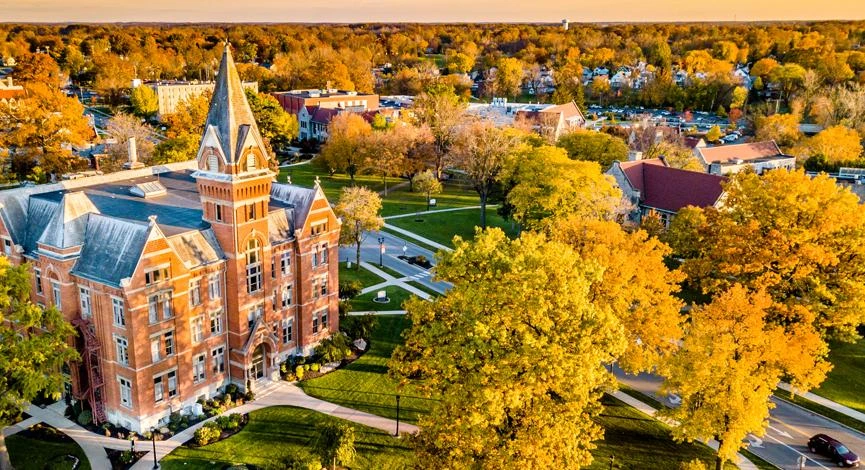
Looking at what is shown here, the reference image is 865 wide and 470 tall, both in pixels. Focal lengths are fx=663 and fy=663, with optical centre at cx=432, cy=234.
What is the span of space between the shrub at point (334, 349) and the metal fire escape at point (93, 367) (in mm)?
13905

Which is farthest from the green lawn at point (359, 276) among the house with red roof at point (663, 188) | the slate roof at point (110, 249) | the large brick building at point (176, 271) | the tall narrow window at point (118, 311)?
the house with red roof at point (663, 188)

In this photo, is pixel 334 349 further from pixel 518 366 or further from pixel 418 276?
pixel 518 366

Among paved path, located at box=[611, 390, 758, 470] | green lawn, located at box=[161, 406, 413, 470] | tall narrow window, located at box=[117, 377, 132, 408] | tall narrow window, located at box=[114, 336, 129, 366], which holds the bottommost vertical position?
green lawn, located at box=[161, 406, 413, 470]

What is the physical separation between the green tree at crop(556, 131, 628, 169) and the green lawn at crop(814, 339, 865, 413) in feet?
136

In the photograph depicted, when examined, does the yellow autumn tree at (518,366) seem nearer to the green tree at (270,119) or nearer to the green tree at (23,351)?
the green tree at (23,351)

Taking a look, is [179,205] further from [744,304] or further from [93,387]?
[744,304]

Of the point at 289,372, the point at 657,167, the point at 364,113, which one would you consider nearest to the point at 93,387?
the point at 289,372

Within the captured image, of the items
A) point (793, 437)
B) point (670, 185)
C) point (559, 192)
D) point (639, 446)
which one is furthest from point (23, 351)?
point (670, 185)

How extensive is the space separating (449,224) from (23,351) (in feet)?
182

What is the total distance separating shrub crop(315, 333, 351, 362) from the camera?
4628 cm

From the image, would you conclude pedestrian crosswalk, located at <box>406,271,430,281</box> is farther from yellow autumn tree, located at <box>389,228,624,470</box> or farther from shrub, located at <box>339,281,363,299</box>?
yellow autumn tree, located at <box>389,228,624,470</box>

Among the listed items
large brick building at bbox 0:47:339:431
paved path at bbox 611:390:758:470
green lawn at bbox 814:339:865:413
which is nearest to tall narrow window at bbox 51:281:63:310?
large brick building at bbox 0:47:339:431

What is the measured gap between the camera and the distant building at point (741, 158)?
3437 inches

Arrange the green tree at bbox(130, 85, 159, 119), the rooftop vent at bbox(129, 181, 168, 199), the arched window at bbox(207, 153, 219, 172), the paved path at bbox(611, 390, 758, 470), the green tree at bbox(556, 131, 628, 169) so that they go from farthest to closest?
the green tree at bbox(130, 85, 159, 119) → the green tree at bbox(556, 131, 628, 169) → the rooftop vent at bbox(129, 181, 168, 199) → the arched window at bbox(207, 153, 219, 172) → the paved path at bbox(611, 390, 758, 470)
